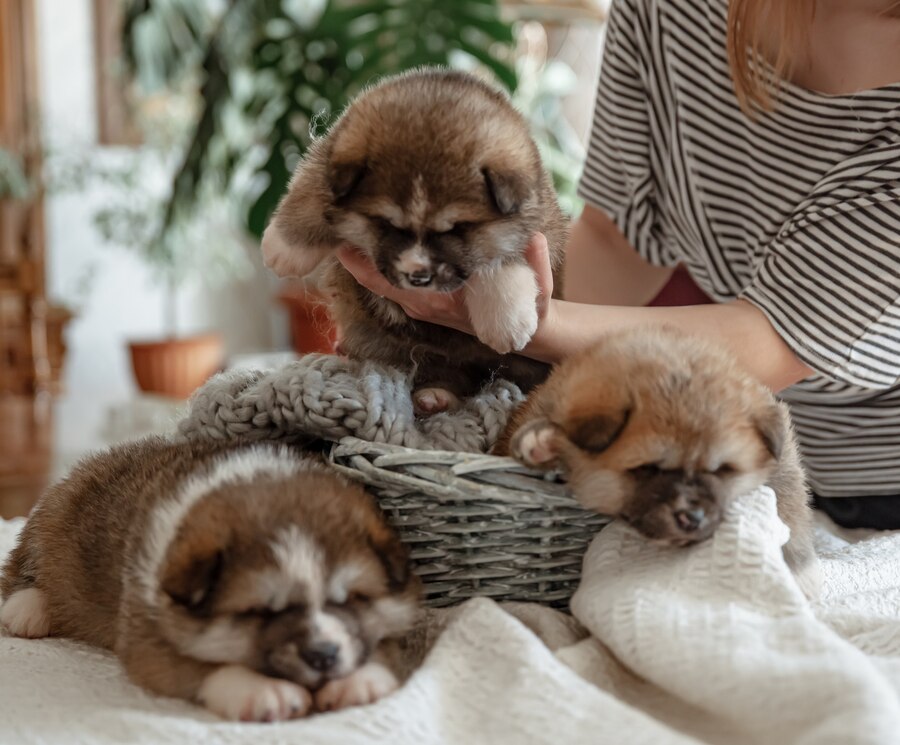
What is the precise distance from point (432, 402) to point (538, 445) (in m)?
0.30

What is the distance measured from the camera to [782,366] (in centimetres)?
141

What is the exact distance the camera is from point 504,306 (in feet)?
4.40

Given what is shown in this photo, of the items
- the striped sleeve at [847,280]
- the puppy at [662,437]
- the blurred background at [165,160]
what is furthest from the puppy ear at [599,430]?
the blurred background at [165,160]

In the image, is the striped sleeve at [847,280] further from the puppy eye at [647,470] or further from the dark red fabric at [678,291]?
the dark red fabric at [678,291]

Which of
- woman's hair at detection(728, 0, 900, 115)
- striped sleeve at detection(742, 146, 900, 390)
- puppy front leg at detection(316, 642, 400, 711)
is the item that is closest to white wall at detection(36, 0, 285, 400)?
woman's hair at detection(728, 0, 900, 115)

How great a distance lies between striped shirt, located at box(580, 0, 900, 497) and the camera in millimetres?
1422

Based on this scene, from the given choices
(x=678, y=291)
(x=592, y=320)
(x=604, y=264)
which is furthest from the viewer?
(x=678, y=291)

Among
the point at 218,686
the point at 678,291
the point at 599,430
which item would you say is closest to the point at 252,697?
the point at 218,686

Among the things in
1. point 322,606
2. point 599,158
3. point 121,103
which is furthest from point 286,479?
point 121,103

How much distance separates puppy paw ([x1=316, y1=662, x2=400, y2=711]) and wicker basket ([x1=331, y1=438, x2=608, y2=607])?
7.6 inches

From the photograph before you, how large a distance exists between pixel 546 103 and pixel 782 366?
2707 millimetres

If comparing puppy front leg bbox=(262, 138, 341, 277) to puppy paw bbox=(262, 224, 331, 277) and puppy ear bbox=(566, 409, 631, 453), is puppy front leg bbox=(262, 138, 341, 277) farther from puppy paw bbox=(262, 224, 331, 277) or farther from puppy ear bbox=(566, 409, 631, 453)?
puppy ear bbox=(566, 409, 631, 453)

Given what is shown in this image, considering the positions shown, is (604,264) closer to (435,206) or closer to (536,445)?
(435,206)

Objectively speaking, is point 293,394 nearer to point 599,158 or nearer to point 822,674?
point 822,674
